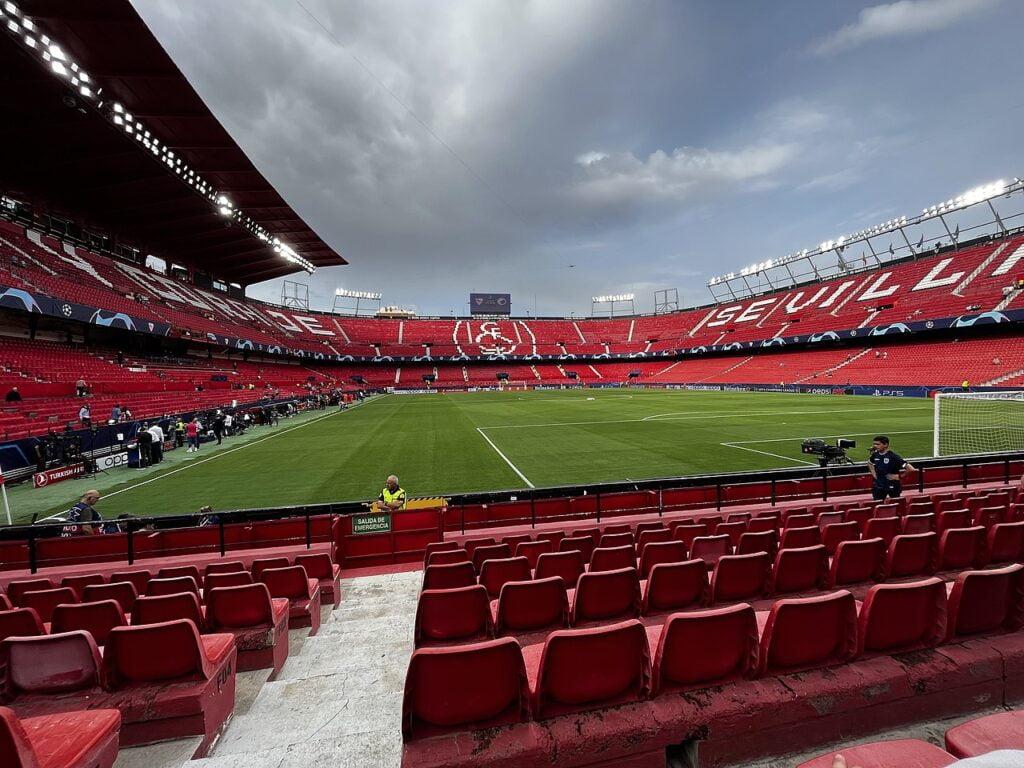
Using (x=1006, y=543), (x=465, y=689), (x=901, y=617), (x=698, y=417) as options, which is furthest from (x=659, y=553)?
(x=698, y=417)

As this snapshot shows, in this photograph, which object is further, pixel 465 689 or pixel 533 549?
pixel 533 549

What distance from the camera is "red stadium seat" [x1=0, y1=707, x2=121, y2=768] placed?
1.73 metres

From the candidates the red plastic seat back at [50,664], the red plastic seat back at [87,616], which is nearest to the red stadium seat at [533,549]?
the red plastic seat back at [87,616]

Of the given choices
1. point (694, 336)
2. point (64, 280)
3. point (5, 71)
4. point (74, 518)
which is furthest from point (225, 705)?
point (694, 336)

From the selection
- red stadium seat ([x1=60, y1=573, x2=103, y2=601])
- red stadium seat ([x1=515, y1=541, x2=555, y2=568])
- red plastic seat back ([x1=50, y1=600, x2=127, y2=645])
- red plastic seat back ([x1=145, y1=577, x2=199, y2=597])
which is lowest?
red stadium seat ([x1=60, y1=573, x2=103, y2=601])

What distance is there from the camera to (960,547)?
4676 millimetres

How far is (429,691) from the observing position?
7.16 ft

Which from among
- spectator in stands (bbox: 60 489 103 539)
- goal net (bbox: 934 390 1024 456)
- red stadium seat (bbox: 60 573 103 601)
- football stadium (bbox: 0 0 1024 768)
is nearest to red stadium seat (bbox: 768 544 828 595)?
football stadium (bbox: 0 0 1024 768)

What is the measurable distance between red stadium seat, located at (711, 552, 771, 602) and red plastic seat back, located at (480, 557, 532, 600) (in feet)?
6.15

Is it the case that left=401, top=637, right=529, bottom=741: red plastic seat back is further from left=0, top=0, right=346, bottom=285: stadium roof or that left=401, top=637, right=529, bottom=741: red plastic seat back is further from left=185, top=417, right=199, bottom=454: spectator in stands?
left=0, top=0, right=346, bottom=285: stadium roof

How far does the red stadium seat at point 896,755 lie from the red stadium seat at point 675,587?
2.00 meters

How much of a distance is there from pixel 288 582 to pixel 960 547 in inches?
284

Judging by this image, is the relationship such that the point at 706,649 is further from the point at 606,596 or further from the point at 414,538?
the point at 414,538

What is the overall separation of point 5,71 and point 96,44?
5.22m
